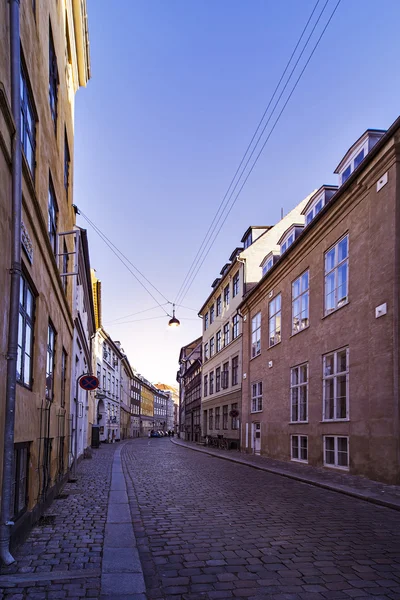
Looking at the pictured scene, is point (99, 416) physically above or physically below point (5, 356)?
below

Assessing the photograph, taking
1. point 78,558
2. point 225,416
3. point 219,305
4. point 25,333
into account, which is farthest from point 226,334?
point 78,558

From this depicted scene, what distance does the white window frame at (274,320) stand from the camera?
22.6m

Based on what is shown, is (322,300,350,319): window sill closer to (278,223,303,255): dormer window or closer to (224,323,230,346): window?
(278,223,303,255): dormer window

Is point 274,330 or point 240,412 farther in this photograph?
point 240,412

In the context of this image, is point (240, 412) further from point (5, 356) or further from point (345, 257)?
point (5, 356)

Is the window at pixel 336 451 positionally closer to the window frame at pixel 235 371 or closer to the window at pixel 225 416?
the window frame at pixel 235 371

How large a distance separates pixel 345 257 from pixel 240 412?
15.9 metres

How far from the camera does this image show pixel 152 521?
796 cm

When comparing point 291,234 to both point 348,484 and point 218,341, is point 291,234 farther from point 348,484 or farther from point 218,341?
point 218,341

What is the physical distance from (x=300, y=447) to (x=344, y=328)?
5.83 meters

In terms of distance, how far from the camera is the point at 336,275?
16.5 metres

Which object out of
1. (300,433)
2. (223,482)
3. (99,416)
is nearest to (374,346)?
(223,482)

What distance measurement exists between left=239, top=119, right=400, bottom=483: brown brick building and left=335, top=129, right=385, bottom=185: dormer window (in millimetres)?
31

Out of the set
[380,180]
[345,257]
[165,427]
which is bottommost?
[165,427]
